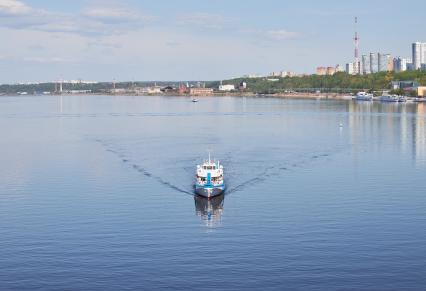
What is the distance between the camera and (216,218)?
653 inches

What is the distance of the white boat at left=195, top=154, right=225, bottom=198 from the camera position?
1881cm

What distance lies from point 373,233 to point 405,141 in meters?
18.6

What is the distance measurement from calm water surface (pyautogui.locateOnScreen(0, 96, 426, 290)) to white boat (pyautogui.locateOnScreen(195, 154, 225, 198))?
285mm

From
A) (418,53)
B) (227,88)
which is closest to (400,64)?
(418,53)

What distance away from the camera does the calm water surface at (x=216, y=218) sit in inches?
484

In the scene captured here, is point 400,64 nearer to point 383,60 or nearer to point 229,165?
point 383,60

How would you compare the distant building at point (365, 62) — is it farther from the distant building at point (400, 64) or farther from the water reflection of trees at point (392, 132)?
the water reflection of trees at point (392, 132)

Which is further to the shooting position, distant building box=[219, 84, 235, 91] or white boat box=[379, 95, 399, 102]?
distant building box=[219, 84, 235, 91]

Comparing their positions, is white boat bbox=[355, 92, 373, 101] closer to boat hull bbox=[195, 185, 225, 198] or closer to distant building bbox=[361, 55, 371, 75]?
distant building bbox=[361, 55, 371, 75]

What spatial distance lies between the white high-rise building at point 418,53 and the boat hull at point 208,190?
12043 centimetres

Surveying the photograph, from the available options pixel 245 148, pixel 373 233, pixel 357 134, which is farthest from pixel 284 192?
pixel 357 134

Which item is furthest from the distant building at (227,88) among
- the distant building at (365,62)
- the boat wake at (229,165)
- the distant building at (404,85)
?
the boat wake at (229,165)

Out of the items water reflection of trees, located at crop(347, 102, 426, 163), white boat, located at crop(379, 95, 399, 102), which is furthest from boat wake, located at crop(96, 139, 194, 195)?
white boat, located at crop(379, 95, 399, 102)

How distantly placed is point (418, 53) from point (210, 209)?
407 feet
